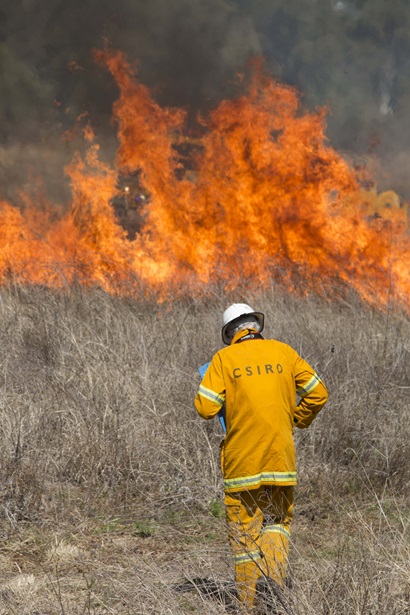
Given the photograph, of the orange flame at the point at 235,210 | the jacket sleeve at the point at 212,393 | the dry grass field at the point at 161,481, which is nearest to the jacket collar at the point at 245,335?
the jacket sleeve at the point at 212,393

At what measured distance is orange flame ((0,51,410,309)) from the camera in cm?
1190

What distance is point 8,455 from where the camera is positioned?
4742 millimetres

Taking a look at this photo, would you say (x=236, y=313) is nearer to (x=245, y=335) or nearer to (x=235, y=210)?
(x=245, y=335)

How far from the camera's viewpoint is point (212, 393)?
3602mm

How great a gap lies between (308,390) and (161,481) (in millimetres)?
1626

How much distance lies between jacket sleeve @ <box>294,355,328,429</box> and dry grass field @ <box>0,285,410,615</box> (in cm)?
49

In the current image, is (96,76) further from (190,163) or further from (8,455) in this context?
(8,455)

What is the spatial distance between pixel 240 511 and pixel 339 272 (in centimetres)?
858

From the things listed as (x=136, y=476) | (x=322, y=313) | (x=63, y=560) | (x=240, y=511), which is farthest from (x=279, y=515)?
(x=322, y=313)

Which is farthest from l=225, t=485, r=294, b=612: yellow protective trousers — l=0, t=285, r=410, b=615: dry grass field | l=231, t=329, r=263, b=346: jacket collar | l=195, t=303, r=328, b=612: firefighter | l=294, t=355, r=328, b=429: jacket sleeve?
l=231, t=329, r=263, b=346: jacket collar

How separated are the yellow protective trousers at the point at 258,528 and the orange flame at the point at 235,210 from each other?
745 cm

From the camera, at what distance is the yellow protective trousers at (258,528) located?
3.30m

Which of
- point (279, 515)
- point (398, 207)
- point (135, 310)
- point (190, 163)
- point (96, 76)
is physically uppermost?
point (96, 76)

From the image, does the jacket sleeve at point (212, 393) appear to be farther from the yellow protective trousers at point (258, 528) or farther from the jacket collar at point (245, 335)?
the yellow protective trousers at point (258, 528)
